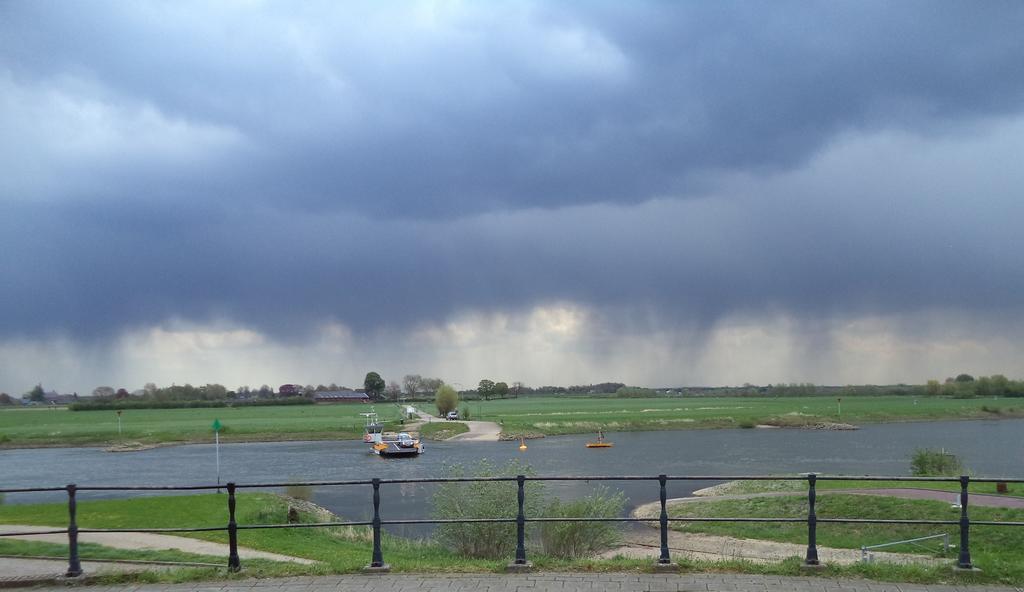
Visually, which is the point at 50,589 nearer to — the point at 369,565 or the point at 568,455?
the point at 369,565

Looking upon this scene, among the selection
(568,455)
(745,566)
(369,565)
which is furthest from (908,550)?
(568,455)

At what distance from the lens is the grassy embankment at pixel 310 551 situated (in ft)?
32.3

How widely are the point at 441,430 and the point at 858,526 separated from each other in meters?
87.1

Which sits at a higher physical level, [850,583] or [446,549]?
[850,583]

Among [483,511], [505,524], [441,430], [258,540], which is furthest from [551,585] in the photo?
[441,430]

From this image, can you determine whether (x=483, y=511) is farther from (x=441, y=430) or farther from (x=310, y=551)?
(x=441, y=430)

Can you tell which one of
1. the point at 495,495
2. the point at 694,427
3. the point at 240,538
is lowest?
the point at 694,427

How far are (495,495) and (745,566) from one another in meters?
9.67

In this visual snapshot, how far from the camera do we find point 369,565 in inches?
418

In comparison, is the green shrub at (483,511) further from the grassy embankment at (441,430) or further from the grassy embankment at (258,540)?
the grassy embankment at (441,430)

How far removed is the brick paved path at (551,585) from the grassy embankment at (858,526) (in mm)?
10177

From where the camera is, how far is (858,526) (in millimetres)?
26062

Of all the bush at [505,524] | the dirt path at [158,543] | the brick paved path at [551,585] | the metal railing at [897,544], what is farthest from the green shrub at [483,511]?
the metal railing at [897,544]

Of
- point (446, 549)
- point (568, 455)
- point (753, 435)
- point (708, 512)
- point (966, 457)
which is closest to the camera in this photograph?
point (446, 549)
